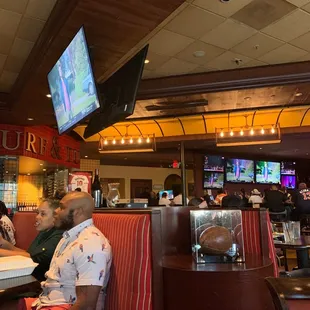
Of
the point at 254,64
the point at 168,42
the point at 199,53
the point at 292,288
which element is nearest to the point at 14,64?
the point at 168,42

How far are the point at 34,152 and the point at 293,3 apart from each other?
5706 mm

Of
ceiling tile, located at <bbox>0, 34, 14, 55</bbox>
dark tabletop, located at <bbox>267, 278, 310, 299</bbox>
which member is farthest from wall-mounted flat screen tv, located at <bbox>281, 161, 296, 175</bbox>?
dark tabletop, located at <bbox>267, 278, 310, 299</bbox>

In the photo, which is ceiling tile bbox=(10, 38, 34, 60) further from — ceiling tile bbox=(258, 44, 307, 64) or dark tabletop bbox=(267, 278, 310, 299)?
dark tabletop bbox=(267, 278, 310, 299)

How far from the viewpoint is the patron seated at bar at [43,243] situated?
276 centimetres

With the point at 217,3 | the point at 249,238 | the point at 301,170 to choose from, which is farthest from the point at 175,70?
the point at 301,170

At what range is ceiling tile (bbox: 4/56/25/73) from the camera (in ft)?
15.8

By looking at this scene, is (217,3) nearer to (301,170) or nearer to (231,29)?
(231,29)

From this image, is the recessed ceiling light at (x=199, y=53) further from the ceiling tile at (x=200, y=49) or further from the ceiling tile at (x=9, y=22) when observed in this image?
the ceiling tile at (x=9, y=22)

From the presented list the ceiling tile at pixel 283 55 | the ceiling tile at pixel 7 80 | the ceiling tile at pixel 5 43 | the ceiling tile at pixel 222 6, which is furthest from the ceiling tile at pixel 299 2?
the ceiling tile at pixel 7 80

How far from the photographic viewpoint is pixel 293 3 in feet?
11.9

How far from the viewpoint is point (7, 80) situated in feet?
18.3

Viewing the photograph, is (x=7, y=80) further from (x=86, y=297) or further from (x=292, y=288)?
(x=292, y=288)

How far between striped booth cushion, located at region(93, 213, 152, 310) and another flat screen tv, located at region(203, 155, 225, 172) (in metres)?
8.79

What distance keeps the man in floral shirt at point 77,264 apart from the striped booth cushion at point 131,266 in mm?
74
